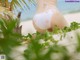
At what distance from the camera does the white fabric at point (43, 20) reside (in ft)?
8.47

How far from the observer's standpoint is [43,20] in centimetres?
261

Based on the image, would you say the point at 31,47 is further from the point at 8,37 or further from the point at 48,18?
the point at 48,18

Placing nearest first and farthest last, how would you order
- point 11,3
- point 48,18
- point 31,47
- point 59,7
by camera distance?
point 31,47
point 48,18
point 11,3
point 59,7

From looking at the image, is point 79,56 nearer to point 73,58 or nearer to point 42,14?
point 73,58

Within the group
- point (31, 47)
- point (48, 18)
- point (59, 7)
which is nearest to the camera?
point (31, 47)

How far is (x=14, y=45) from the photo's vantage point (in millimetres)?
127

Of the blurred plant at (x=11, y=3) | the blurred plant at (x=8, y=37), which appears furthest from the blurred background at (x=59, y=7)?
the blurred plant at (x=8, y=37)

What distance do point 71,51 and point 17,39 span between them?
30 millimetres

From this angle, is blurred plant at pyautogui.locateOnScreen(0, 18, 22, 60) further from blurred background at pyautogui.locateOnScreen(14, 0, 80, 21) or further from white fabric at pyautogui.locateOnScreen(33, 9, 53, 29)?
blurred background at pyautogui.locateOnScreen(14, 0, 80, 21)

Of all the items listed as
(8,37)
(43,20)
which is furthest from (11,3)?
(8,37)

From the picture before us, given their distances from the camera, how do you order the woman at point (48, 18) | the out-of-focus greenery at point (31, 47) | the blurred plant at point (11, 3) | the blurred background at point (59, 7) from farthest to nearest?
the blurred background at point (59, 7)
the blurred plant at point (11, 3)
the woman at point (48, 18)
the out-of-focus greenery at point (31, 47)

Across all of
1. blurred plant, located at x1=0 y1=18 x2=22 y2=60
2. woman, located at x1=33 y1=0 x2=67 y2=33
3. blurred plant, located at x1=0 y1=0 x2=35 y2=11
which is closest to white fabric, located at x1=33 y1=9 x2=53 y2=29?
woman, located at x1=33 y1=0 x2=67 y2=33

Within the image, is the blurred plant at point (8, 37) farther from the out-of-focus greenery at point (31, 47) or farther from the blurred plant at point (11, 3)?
the blurred plant at point (11, 3)

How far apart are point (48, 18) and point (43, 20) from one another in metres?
0.07
